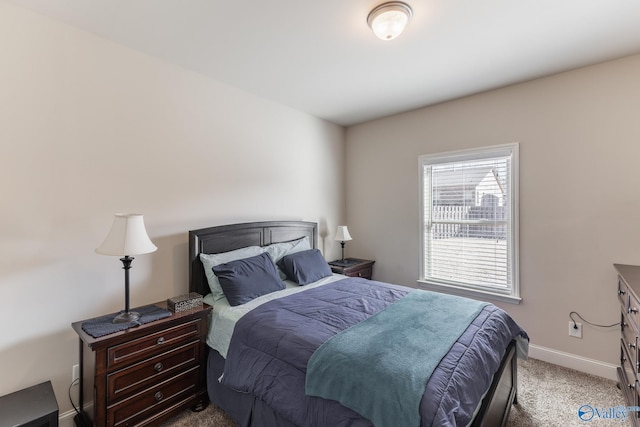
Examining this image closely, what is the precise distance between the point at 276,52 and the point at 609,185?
2937mm

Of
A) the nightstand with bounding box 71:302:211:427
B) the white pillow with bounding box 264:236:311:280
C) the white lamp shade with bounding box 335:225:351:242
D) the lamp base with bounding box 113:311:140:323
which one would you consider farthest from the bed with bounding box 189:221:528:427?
A: the white lamp shade with bounding box 335:225:351:242

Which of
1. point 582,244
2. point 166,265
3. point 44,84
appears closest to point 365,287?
point 166,265

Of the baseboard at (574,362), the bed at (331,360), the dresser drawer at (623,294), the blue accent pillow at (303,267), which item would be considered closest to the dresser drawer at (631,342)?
the dresser drawer at (623,294)

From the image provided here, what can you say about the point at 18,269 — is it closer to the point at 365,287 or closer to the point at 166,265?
the point at 166,265

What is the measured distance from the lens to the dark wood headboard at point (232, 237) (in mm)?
2498

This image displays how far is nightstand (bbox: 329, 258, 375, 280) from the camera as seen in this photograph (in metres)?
3.57

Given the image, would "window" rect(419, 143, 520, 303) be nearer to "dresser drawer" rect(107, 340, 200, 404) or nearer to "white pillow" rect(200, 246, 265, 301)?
"white pillow" rect(200, 246, 265, 301)

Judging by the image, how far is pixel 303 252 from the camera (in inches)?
121

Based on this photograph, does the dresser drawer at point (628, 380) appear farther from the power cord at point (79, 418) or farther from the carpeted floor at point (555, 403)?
the power cord at point (79, 418)

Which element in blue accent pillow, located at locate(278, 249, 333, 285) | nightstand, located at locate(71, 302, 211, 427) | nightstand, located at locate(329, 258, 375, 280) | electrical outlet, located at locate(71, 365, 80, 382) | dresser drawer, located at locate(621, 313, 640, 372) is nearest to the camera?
nightstand, located at locate(71, 302, 211, 427)

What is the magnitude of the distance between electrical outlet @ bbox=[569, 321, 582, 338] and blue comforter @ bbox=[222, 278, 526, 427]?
3.36ft

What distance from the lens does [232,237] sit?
9.18ft

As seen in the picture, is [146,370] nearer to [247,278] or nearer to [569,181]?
[247,278]

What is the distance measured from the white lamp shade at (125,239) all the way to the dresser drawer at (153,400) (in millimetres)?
898
